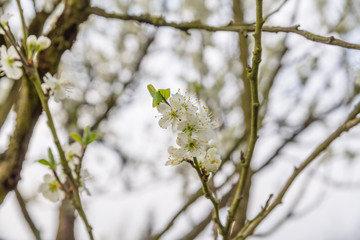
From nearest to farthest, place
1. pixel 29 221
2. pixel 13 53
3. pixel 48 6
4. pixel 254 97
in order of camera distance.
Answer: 1. pixel 254 97
2. pixel 13 53
3. pixel 29 221
4. pixel 48 6

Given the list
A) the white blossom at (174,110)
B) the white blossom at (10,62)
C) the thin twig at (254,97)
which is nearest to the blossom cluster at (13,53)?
the white blossom at (10,62)

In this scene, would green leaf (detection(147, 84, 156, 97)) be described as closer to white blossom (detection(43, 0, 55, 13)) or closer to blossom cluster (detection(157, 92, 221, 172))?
blossom cluster (detection(157, 92, 221, 172))

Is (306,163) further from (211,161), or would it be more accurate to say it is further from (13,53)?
(13,53)

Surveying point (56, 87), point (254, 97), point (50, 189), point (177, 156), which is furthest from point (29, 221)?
point (254, 97)

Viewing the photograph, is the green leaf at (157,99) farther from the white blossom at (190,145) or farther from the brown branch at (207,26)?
the brown branch at (207,26)

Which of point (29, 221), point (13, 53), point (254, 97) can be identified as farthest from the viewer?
point (29, 221)

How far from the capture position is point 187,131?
1.89 ft

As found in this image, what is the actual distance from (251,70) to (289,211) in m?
0.70

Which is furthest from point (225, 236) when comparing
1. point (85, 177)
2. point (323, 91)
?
point (323, 91)

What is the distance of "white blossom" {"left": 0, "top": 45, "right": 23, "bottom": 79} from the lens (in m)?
0.70

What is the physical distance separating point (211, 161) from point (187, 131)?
0.23 ft

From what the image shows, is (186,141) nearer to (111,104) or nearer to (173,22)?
(173,22)

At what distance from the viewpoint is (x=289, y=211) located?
1051mm

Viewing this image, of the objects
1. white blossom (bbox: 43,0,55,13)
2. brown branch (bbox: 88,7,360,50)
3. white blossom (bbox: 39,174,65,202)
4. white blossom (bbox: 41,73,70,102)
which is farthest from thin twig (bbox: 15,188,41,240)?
white blossom (bbox: 43,0,55,13)
